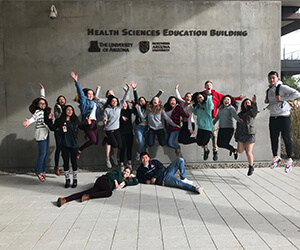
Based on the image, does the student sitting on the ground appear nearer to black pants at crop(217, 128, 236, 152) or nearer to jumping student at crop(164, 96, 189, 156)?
black pants at crop(217, 128, 236, 152)

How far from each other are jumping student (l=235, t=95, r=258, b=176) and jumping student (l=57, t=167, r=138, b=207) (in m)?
2.44

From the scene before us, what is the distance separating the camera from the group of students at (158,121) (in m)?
6.30

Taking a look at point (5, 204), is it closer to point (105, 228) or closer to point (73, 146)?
point (73, 146)

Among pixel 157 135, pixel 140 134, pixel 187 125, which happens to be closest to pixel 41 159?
pixel 140 134

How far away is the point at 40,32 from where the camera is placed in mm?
8430

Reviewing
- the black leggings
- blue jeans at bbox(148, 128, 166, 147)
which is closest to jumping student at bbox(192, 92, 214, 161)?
blue jeans at bbox(148, 128, 166, 147)

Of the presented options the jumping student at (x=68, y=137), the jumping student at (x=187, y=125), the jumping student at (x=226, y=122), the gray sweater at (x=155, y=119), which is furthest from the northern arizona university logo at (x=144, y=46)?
the jumping student at (x=68, y=137)

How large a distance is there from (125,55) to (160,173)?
3.70m

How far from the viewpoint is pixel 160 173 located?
6348mm

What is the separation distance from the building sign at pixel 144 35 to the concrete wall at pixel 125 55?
74 millimetres

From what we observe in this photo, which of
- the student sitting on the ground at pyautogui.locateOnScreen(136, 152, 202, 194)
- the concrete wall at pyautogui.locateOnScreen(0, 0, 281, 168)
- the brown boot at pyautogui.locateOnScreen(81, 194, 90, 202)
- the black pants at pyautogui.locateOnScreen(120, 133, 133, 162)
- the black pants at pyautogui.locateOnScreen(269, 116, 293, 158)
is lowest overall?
the brown boot at pyautogui.locateOnScreen(81, 194, 90, 202)

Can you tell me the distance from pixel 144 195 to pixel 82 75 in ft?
13.7

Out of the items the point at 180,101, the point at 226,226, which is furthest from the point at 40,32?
the point at 226,226

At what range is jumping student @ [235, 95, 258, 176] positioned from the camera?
6.66m
